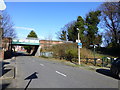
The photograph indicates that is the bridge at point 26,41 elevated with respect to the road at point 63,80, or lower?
elevated

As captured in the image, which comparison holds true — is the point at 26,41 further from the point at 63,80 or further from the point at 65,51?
the point at 63,80

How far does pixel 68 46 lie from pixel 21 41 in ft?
83.5

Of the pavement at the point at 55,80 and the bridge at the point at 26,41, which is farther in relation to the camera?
the bridge at the point at 26,41

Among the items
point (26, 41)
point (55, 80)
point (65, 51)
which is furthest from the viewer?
point (26, 41)

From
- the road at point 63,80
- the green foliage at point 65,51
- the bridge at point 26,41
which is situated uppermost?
the bridge at point 26,41

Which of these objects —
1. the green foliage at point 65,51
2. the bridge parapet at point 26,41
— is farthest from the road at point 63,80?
the bridge parapet at point 26,41

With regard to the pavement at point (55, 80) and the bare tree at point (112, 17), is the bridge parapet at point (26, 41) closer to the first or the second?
the bare tree at point (112, 17)

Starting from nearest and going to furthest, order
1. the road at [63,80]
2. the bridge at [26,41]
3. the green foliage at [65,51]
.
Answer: the road at [63,80] → the green foliage at [65,51] → the bridge at [26,41]

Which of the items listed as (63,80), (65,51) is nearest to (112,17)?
(65,51)

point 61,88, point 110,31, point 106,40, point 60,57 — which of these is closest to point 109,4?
point 110,31

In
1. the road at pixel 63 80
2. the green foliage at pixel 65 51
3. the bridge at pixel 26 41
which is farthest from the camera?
the bridge at pixel 26 41

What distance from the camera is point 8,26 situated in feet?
125

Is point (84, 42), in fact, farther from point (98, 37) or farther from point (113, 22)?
point (113, 22)

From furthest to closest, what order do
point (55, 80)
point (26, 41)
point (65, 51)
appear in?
point (26, 41), point (65, 51), point (55, 80)
